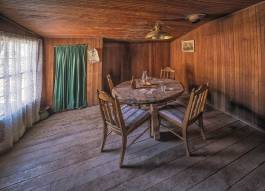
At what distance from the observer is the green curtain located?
13.1 feet

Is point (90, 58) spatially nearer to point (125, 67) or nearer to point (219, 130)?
point (125, 67)

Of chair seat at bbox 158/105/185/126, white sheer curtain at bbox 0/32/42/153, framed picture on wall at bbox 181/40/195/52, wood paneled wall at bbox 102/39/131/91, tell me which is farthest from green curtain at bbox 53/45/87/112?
framed picture on wall at bbox 181/40/195/52

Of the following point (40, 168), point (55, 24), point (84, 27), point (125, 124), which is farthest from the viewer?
A: point (84, 27)

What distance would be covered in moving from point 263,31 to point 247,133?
1563 mm

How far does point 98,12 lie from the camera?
2.57 m

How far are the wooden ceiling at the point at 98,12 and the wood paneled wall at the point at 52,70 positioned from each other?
0.36 metres

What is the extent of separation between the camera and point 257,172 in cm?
180

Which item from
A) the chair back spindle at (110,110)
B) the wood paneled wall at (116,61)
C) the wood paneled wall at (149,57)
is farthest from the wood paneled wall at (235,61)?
the chair back spindle at (110,110)

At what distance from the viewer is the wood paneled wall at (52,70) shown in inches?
155

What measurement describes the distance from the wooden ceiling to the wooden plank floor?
71.5 inches

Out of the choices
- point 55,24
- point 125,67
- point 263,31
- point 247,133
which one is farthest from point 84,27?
point 247,133

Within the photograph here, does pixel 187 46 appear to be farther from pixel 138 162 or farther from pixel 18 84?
pixel 18 84

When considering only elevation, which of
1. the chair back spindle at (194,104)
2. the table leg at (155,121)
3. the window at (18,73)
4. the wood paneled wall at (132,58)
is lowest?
the table leg at (155,121)

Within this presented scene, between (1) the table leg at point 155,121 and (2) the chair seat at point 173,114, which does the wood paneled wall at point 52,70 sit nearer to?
(1) the table leg at point 155,121
